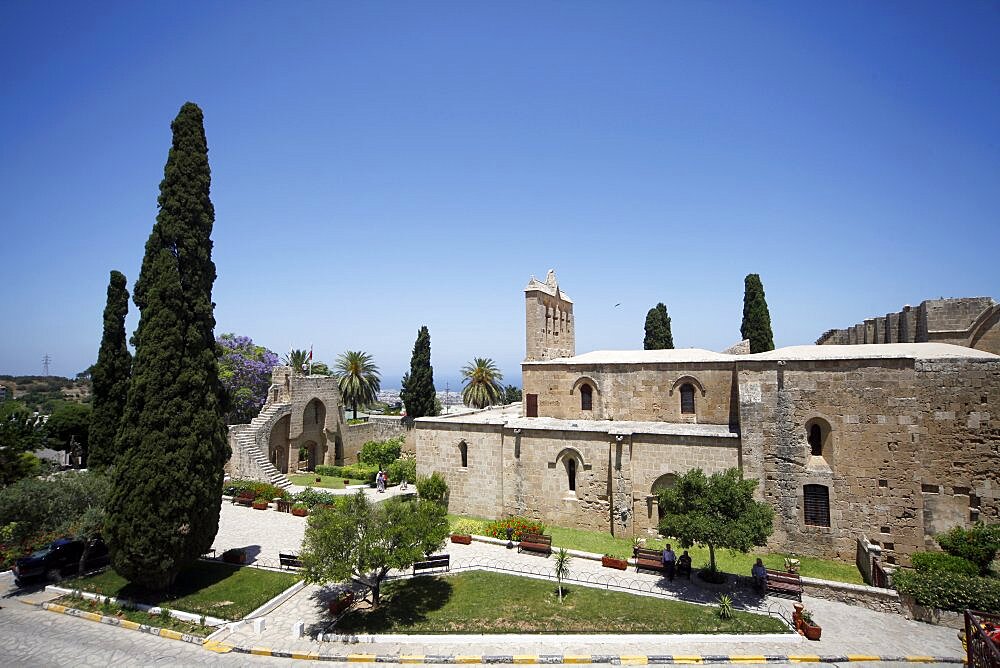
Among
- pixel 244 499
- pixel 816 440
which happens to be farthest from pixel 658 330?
pixel 244 499

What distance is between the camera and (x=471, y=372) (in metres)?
46.4

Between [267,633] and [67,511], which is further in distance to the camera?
[67,511]

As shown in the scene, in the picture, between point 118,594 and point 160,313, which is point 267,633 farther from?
point 160,313

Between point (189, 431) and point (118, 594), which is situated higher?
point (189, 431)

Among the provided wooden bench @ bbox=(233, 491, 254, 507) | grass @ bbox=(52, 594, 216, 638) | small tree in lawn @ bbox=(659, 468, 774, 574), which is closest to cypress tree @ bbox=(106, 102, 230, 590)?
grass @ bbox=(52, 594, 216, 638)

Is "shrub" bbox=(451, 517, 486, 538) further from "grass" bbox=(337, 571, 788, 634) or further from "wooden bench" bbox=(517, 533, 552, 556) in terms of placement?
"grass" bbox=(337, 571, 788, 634)

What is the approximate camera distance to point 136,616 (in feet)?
48.7

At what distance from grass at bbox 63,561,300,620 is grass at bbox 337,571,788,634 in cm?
343

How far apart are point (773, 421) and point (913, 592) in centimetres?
682

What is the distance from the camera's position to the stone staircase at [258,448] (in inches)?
1195

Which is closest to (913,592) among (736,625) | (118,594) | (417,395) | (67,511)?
(736,625)

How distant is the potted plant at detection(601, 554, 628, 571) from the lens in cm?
1838

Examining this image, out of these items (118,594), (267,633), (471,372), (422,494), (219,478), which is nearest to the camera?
(267,633)

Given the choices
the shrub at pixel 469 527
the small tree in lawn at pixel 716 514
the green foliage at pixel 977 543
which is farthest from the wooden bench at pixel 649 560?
the green foliage at pixel 977 543
